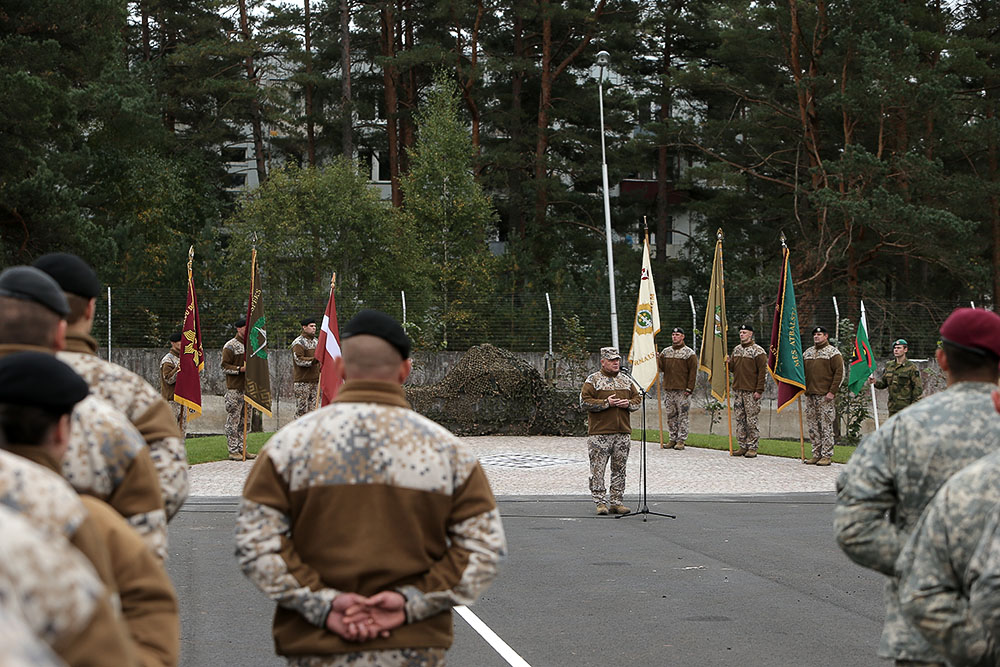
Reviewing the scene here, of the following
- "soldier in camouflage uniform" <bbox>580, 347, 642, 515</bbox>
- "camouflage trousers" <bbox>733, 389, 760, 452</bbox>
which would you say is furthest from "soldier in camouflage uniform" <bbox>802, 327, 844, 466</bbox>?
"soldier in camouflage uniform" <bbox>580, 347, 642, 515</bbox>

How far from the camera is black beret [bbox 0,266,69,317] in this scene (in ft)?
12.5

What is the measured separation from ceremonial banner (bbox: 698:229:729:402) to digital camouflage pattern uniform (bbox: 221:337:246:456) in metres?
8.52

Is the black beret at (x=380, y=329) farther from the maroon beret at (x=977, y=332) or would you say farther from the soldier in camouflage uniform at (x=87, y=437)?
the maroon beret at (x=977, y=332)

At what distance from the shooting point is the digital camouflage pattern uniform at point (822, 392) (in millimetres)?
21516

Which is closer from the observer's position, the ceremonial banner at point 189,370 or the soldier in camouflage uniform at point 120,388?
the soldier in camouflage uniform at point 120,388

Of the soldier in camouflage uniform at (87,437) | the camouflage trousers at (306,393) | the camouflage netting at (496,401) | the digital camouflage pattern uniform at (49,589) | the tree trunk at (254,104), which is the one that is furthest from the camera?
the tree trunk at (254,104)

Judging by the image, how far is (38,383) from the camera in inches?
115

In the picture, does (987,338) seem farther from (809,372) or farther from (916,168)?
(916,168)

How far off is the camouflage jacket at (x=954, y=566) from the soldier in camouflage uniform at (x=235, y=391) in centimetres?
1869

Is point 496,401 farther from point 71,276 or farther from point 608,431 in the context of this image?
point 71,276

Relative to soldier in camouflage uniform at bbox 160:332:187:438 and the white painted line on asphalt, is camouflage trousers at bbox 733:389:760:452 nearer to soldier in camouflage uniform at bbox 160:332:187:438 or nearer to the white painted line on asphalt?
soldier in camouflage uniform at bbox 160:332:187:438

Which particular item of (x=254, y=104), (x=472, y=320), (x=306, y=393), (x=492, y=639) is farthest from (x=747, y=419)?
(x=254, y=104)

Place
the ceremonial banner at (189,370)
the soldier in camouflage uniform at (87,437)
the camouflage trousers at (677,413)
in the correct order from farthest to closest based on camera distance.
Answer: the camouflage trousers at (677,413) → the ceremonial banner at (189,370) → the soldier in camouflage uniform at (87,437)

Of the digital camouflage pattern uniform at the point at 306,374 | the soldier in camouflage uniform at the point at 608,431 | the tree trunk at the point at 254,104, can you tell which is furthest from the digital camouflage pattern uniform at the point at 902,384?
the tree trunk at the point at 254,104
